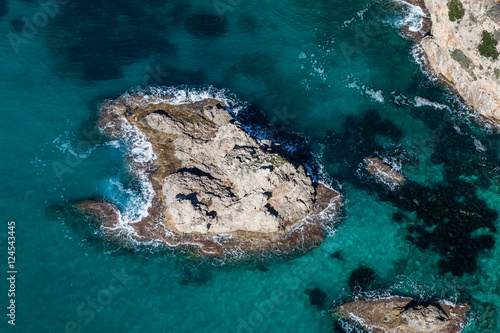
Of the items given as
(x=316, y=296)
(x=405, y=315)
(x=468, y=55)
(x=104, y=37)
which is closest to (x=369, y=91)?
(x=468, y=55)

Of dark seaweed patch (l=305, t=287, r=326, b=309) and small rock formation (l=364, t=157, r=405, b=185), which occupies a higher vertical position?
small rock formation (l=364, t=157, r=405, b=185)

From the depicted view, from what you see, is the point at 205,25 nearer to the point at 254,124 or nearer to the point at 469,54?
the point at 254,124

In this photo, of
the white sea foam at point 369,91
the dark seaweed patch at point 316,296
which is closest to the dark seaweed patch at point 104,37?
the white sea foam at point 369,91

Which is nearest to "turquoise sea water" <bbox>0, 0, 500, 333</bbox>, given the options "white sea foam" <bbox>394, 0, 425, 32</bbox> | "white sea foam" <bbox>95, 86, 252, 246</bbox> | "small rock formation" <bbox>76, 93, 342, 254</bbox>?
"white sea foam" <bbox>95, 86, 252, 246</bbox>

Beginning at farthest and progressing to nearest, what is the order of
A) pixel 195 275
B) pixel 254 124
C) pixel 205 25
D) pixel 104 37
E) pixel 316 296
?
pixel 205 25 < pixel 104 37 < pixel 254 124 < pixel 195 275 < pixel 316 296

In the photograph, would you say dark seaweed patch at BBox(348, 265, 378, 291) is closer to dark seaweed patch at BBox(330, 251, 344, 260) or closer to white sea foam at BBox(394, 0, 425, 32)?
dark seaweed patch at BBox(330, 251, 344, 260)

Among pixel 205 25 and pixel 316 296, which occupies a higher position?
pixel 205 25

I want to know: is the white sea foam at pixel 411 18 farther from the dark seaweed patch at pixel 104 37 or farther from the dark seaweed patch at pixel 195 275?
the dark seaweed patch at pixel 195 275

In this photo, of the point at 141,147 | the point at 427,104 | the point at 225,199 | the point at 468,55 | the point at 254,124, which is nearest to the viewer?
the point at 225,199
